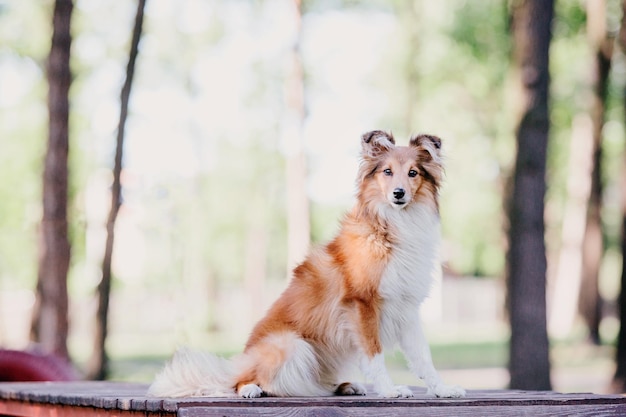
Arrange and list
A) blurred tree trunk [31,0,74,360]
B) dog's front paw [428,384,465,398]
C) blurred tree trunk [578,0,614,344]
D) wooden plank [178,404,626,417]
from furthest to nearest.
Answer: blurred tree trunk [578,0,614,344] → blurred tree trunk [31,0,74,360] → dog's front paw [428,384,465,398] → wooden plank [178,404,626,417]

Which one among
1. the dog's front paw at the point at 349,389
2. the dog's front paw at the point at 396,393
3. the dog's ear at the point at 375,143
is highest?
the dog's ear at the point at 375,143

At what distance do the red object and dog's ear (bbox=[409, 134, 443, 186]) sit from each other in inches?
189

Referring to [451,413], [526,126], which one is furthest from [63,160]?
[451,413]

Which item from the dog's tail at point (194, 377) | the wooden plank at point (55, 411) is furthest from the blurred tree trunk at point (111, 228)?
the dog's tail at point (194, 377)

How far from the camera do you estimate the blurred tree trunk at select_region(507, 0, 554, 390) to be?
10.7 metres

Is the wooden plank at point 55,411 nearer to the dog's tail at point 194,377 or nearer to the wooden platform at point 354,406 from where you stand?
the wooden platform at point 354,406

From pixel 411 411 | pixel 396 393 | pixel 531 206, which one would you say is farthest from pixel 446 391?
pixel 531 206

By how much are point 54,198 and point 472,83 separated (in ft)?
50.4

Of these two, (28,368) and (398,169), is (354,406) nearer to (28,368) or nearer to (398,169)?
(398,169)

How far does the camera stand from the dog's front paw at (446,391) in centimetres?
579

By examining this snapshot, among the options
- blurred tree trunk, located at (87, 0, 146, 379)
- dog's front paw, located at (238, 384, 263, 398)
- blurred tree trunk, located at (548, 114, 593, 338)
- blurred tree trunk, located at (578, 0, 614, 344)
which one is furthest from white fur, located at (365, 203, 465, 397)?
blurred tree trunk, located at (548, 114, 593, 338)

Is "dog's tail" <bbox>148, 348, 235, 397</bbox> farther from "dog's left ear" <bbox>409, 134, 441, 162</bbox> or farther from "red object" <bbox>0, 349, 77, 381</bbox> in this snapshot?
"red object" <bbox>0, 349, 77, 381</bbox>

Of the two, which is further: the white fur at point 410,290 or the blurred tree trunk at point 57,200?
the blurred tree trunk at point 57,200

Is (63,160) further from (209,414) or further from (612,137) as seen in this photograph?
(612,137)
